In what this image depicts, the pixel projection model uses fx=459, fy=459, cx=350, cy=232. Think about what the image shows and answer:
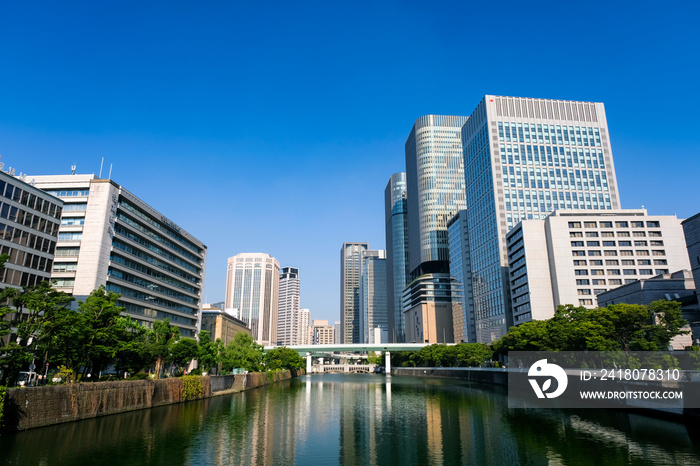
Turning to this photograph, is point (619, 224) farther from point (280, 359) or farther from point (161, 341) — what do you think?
point (161, 341)

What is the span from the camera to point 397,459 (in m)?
34.2

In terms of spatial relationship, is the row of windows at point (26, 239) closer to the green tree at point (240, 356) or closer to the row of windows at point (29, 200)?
the row of windows at point (29, 200)

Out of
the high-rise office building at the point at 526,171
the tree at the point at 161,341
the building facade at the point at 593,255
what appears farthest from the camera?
the high-rise office building at the point at 526,171

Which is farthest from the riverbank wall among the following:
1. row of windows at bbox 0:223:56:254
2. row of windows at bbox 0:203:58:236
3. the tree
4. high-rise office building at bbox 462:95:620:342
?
high-rise office building at bbox 462:95:620:342

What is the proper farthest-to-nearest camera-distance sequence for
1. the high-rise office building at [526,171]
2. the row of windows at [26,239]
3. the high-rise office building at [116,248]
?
the high-rise office building at [526,171]
the high-rise office building at [116,248]
the row of windows at [26,239]

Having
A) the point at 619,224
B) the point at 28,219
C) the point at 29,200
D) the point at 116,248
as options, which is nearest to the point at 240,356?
the point at 116,248

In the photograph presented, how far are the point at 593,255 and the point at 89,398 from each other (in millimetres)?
139111

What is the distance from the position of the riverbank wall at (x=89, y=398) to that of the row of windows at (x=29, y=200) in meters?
40.5

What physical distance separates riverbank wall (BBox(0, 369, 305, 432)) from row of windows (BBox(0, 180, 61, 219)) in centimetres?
4046

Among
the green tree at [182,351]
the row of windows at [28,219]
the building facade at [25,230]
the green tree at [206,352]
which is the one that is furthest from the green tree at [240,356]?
the row of windows at [28,219]

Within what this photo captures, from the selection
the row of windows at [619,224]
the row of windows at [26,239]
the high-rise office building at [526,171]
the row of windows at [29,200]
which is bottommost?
the row of windows at [26,239]

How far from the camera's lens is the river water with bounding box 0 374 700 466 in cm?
3344

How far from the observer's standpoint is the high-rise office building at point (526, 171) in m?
174

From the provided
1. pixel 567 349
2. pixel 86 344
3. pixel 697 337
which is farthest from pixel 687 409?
pixel 86 344
